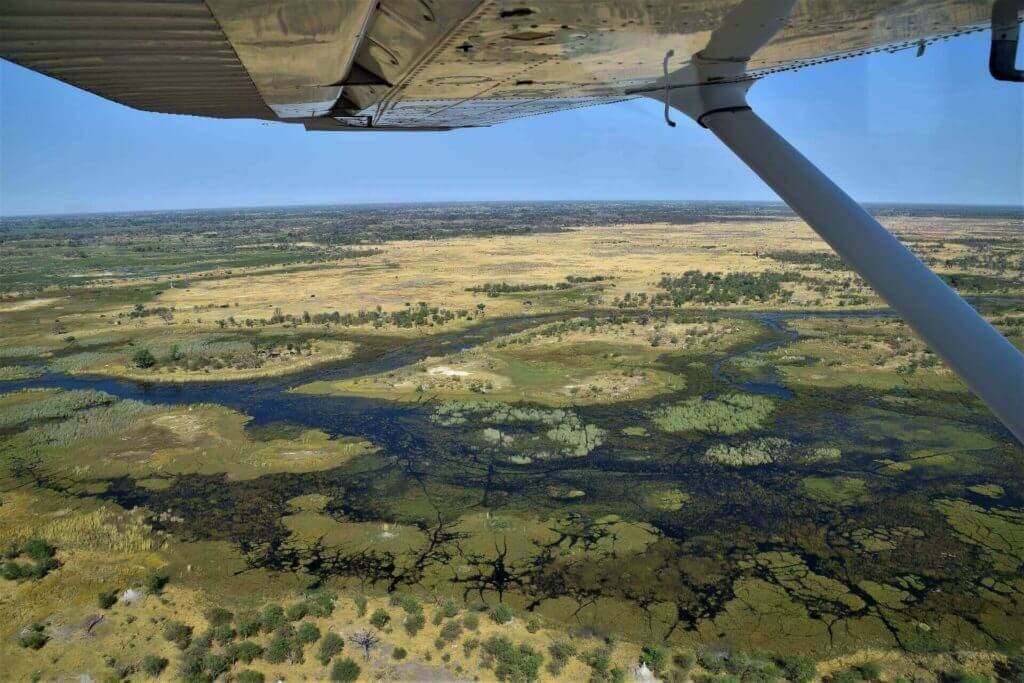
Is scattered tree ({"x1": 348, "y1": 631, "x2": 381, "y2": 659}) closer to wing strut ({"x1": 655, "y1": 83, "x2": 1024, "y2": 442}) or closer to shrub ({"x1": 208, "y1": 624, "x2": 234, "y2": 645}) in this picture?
shrub ({"x1": 208, "y1": 624, "x2": 234, "y2": 645})

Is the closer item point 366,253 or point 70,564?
point 70,564

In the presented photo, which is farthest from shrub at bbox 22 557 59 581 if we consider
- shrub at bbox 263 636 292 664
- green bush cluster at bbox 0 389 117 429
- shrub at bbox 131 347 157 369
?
shrub at bbox 131 347 157 369

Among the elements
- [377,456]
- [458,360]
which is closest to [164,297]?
[458,360]

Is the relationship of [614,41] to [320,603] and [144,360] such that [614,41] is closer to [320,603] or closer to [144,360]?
[320,603]

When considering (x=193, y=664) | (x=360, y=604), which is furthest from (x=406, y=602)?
(x=193, y=664)

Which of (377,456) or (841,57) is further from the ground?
(841,57)

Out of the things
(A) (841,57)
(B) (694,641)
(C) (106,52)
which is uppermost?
(A) (841,57)

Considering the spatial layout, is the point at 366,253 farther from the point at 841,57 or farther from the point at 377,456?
the point at 841,57
